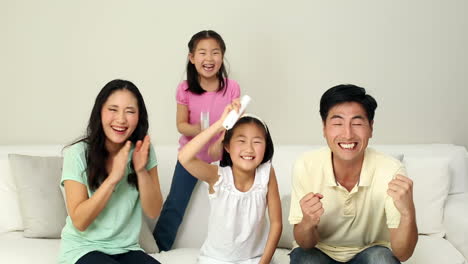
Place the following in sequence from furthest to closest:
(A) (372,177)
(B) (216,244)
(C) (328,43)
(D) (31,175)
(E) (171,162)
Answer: (C) (328,43), (E) (171,162), (D) (31,175), (B) (216,244), (A) (372,177)

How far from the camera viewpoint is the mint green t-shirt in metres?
2.17

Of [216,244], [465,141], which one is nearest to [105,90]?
[216,244]

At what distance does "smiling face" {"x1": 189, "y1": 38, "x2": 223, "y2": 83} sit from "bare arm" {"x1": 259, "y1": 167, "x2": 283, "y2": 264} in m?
0.66

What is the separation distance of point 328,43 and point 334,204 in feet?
4.46

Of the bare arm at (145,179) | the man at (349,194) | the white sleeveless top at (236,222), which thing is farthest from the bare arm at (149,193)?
the man at (349,194)

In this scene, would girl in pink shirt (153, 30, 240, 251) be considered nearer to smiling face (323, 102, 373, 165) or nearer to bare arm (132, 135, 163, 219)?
bare arm (132, 135, 163, 219)

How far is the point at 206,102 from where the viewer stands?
2.77 m

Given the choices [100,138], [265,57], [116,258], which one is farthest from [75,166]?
[265,57]

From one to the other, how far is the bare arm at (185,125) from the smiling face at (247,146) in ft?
1.57

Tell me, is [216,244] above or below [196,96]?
below

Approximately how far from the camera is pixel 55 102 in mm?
3348

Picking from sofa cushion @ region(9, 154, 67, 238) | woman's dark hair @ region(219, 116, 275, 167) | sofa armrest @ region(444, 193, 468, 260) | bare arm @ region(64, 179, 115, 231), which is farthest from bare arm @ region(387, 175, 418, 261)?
sofa cushion @ region(9, 154, 67, 238)

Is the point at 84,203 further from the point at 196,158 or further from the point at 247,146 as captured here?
the point at 247,146

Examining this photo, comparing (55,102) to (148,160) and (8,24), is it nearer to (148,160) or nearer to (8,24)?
(8,24)
